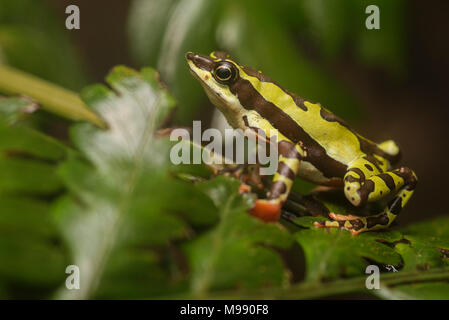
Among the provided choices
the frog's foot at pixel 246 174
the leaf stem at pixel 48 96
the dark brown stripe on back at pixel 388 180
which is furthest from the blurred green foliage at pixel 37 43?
the dark brown stripe on back at pixel 388 180

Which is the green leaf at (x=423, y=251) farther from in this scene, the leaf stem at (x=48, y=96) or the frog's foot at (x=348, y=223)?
the leaf stem at (x=48, y=96)

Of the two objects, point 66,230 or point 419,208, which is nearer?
point 66,230

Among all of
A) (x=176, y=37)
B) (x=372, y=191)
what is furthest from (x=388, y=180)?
(x=176, y=37)

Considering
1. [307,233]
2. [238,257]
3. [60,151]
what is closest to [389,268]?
[307,233]

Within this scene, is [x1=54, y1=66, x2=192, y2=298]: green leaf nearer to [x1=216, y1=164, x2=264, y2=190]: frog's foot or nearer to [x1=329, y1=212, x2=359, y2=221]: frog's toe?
[x1=216, y1=164, x2=264, y2=190]: frog's foot

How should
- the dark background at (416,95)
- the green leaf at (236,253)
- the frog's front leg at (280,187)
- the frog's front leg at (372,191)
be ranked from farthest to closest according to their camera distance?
1. the dark background at (416,95)
2. the frog's front leg at (372,191)
3. the frog's front leg at (280,187)
4. the green leaf at (236,253)

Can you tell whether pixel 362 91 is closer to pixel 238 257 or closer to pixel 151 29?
pixel 151 29
